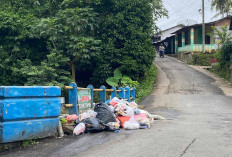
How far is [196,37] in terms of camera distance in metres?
32.3

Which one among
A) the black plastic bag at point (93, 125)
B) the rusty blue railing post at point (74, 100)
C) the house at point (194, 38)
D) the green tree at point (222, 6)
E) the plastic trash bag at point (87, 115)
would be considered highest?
Result: the green tree at point (222, 6)

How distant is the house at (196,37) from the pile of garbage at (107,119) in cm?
2232

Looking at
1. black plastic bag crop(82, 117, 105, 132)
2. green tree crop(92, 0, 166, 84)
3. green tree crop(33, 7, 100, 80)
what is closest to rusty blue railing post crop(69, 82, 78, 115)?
black plastic bag crop(82, 117, 105, 132)

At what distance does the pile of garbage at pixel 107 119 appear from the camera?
19.7ft

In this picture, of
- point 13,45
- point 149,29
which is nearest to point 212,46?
point 149,29

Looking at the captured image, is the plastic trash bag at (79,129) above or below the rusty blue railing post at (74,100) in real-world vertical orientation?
below

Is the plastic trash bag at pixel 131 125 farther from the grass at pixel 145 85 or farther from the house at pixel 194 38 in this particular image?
the house at pixel 194 38

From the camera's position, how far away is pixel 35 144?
5.06 m

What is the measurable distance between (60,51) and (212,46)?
19.6 meters

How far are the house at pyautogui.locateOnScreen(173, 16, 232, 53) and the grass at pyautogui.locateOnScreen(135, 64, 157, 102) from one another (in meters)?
9.25

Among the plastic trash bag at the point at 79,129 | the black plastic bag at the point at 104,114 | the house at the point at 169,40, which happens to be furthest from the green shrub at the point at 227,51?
the plastic trash bag at the point at 79,129

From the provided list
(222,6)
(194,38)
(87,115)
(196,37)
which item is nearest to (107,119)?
(87,115)

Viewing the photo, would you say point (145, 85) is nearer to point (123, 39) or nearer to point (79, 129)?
point (123, 39)

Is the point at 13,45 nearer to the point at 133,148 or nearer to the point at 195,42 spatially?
the point at 133,148
